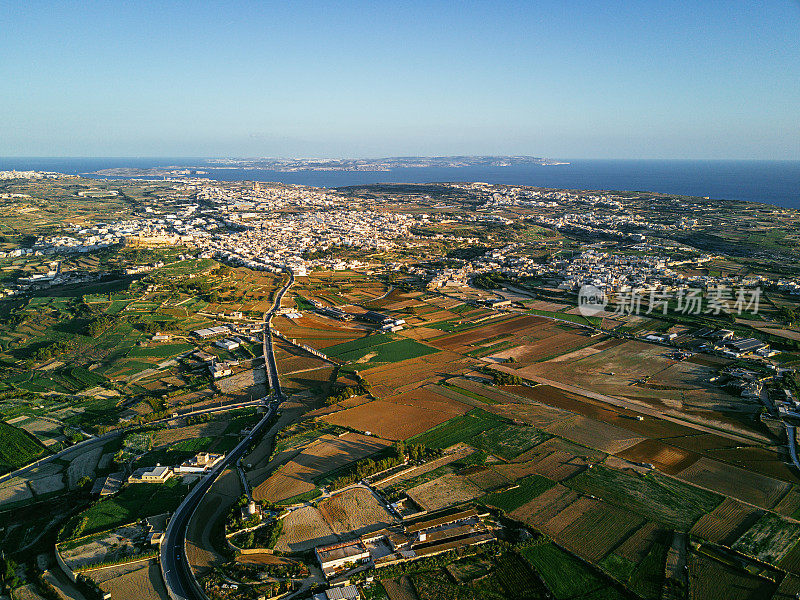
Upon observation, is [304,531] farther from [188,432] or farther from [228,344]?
[228,344]

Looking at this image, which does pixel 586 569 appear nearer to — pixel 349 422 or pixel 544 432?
pixel 544 432

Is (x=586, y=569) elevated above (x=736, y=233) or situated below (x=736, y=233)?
below

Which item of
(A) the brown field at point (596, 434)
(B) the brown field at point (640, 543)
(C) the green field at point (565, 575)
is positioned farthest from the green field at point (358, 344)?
(B) the brown field at point (640, 543)

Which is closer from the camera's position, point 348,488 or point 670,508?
point 670,508

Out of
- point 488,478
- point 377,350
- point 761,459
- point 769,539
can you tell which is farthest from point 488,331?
point 769,539

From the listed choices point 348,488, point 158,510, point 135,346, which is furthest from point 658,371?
point 135,346


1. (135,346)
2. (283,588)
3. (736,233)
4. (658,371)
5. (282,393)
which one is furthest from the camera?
(736,233)

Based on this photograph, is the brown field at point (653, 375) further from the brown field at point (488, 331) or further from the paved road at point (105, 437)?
the paved road at point (105, 437)

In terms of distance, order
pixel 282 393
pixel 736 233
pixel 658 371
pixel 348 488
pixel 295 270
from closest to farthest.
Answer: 1. pixel 348 488
2. pixel 282 393
3. pixel 658 371
4. pixel 295 270
5. pixel 736 233
